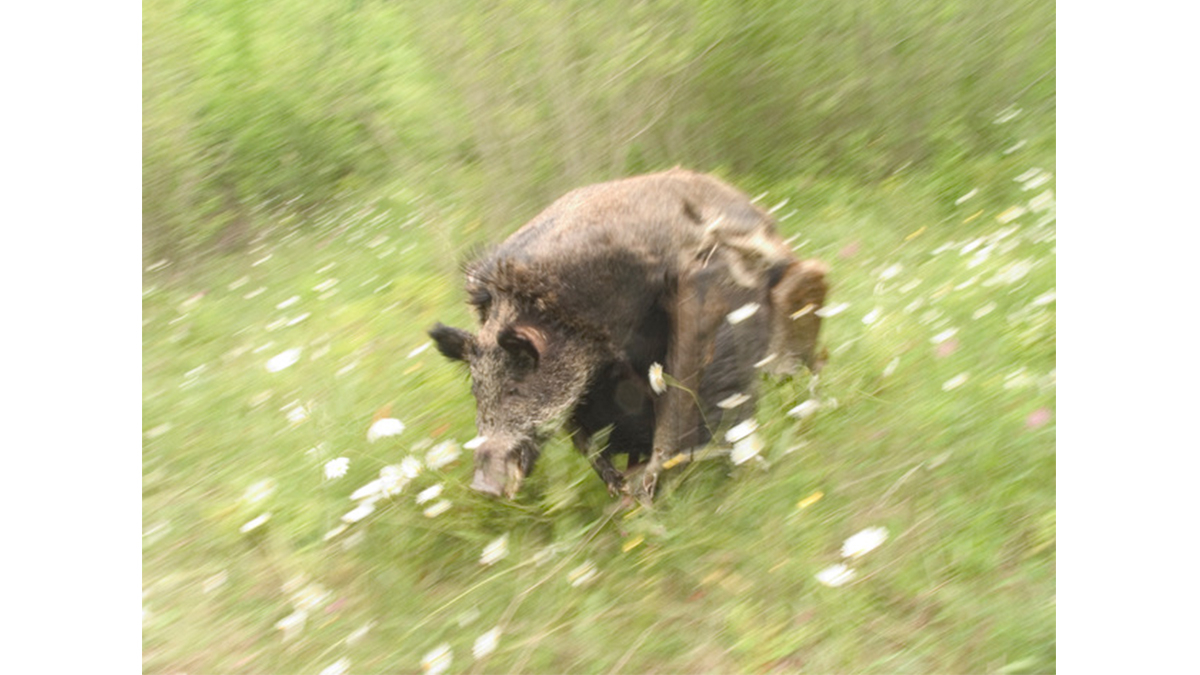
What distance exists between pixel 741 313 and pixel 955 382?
Result: 75 centimetres

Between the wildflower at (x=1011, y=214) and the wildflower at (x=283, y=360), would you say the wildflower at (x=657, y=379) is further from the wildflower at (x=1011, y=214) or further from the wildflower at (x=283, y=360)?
the wildflower at (x=283, y=360)

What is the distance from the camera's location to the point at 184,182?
219 inches

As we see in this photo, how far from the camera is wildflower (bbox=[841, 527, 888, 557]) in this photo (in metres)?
2.95

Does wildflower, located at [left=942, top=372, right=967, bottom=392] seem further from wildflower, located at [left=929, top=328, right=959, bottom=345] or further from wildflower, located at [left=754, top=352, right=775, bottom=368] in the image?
wildflower, located at [left=754, top=352, right=775, bottom=368]

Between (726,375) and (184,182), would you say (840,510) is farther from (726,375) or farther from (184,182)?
(184,182)

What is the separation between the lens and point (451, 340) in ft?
12.0

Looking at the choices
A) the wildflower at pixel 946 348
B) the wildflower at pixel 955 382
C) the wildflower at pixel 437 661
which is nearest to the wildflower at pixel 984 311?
the wildflower at pixel 946 348

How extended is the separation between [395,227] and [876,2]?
281 cm

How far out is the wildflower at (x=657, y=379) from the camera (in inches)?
136

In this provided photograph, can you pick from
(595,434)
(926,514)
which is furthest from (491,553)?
(926,514)

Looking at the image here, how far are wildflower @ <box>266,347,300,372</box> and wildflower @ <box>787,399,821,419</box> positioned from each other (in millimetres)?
2193

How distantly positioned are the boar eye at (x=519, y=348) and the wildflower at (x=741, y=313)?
0.66 meters

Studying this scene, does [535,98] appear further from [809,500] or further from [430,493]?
[809,500]

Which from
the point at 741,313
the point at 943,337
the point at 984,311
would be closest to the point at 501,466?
the point at 741,313
